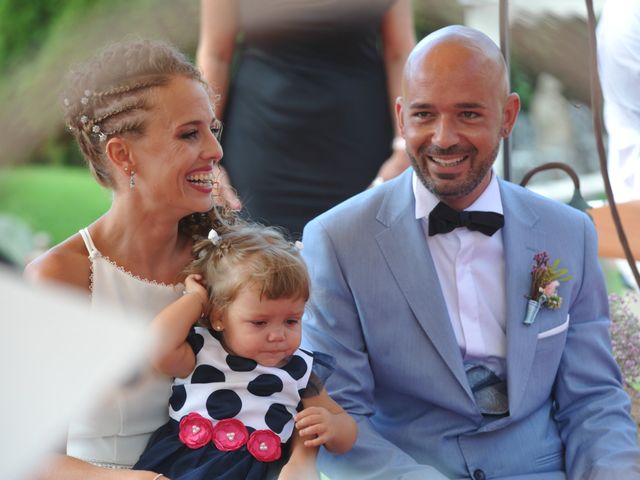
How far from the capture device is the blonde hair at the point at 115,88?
163cm

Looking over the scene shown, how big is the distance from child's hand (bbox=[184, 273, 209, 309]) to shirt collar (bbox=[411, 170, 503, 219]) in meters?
0.44

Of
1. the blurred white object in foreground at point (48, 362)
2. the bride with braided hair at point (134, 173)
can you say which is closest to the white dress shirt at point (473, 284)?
the bride with braided hair at point (134, 173)

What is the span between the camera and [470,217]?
5.96 feet

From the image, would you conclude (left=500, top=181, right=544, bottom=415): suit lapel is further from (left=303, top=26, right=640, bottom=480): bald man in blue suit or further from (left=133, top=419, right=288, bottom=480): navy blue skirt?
(left=133, top=419, right=288, bottom=480): navy blue skirt

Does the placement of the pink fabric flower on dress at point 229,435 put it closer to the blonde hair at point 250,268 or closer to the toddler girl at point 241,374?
the toddler girl at point 241,374

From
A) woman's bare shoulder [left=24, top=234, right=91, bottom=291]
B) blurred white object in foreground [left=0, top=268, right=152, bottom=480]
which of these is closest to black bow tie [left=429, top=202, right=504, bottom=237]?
woman's bare shoulder [left=24, top=234, right=91, bottom=291]

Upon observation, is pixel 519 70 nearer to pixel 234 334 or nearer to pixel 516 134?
pixel 516 134

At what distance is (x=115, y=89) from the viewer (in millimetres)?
1632

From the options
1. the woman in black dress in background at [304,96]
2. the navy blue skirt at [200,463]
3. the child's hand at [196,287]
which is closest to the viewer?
the navy blue skirt at [200,463]

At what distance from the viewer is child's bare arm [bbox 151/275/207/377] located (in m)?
1.54

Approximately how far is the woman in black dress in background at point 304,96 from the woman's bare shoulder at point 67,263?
23.4 inches

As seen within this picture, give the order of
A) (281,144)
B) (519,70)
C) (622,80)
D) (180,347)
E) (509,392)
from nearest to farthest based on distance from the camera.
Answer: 1. (180,347)
2. (509,392)
3. (281,144)
4. (519,70)
5. (622,80)

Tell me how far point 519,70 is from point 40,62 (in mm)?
1391

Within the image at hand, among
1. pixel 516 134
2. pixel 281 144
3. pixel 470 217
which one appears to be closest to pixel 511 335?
pixel 470 217
